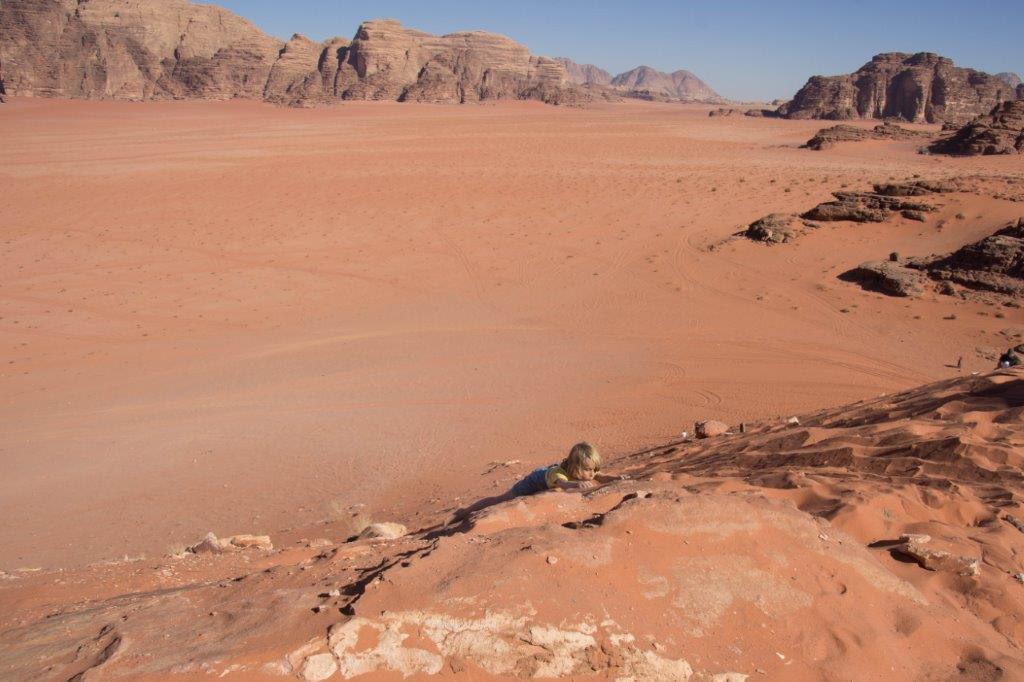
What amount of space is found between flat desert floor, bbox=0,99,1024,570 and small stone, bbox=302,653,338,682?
325 centimetres

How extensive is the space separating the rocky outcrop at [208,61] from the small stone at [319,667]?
196ft

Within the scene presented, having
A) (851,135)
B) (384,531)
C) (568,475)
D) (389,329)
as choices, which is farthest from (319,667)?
(851,135)

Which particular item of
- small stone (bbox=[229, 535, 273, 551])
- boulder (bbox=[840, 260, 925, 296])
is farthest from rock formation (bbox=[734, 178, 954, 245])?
small stone (bbox=[229, 535, 273, 551])

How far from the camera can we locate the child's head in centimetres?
518

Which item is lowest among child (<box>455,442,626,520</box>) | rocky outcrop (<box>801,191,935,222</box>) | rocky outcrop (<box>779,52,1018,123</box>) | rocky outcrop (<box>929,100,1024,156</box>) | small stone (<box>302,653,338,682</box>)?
child (<box>455,442,626,520</box>)

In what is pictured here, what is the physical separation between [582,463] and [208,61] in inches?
2501

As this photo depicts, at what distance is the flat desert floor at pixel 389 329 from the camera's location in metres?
6.69

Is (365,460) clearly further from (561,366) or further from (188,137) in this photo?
(188,137)

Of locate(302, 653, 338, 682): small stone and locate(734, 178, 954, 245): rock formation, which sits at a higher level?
locate(734, 178, 954, 245): rock formation

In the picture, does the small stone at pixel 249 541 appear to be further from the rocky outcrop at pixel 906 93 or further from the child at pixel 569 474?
the rocky outcrop at pixel 906 93

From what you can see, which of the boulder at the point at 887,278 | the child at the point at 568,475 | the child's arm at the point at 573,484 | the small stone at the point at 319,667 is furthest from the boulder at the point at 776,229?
the small stone at the point at 319,667

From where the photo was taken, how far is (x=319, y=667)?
2.35 m

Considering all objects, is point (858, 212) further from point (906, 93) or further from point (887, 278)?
point (906, 93)

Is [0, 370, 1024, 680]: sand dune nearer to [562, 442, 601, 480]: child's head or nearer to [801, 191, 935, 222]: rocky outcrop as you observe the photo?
[562, 442, 601, 480]: child's head
